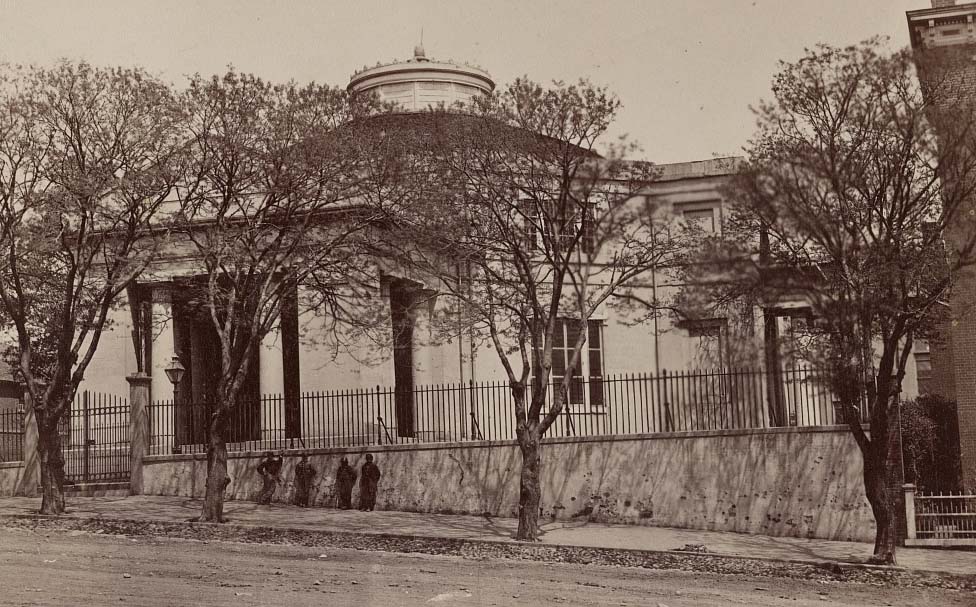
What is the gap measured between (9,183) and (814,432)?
582 inches

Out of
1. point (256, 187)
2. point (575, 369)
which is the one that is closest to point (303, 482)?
point (256, 187)

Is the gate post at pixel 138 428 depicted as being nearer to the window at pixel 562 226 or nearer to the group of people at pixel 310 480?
the group of people at pixel 310 480

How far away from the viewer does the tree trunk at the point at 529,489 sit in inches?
739

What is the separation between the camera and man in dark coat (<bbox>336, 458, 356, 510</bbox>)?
23.4 meters

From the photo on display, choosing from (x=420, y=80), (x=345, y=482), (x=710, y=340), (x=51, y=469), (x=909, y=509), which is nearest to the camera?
(x=909, y=509)

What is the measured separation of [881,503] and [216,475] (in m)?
11.0

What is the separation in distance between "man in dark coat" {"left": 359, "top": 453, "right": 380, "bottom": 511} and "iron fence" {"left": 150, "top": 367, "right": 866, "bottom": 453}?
0.97m

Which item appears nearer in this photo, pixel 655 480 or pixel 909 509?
pixel 909 509

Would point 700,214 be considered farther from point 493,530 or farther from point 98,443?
point 98,443

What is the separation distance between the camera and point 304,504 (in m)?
23.8

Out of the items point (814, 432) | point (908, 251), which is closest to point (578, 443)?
point (814, 432)

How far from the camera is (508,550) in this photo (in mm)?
17734

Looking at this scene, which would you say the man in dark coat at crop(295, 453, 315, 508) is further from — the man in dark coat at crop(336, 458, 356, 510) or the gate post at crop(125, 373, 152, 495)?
the gate post at crop(125, 373, 152, 495)

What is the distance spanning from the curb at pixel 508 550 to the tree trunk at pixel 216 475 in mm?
754
